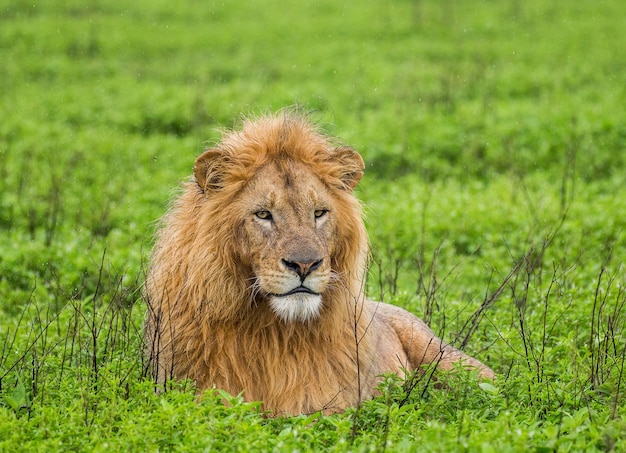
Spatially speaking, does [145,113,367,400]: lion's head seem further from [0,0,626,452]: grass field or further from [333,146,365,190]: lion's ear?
[0,0,626,452]: grass field

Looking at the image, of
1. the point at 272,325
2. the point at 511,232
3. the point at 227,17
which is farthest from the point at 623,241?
the point at 227,17

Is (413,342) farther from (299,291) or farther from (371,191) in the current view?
(371,191)

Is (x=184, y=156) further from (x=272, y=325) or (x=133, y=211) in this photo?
(x=272, y=325)

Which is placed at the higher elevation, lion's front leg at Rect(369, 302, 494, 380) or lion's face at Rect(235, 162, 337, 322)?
lion's face at Rect(235, 162, 337, 322)

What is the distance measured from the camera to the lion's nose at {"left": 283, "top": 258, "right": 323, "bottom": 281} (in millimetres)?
4239

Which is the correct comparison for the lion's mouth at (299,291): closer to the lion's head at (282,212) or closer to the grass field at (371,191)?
the lion's head at (282,212)

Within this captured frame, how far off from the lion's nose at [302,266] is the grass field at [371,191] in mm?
617

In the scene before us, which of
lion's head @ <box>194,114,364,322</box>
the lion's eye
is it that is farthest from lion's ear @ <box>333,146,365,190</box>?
the lion's eye

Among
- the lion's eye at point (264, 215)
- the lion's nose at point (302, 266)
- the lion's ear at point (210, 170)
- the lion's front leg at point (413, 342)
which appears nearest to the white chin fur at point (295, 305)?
the lion's nose at point (302, 266)

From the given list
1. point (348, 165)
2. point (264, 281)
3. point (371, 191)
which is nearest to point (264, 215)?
point (264, 281)

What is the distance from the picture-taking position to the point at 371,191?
→ 11.0 meters

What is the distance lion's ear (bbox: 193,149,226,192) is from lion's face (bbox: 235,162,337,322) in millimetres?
152

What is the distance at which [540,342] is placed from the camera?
5.80m

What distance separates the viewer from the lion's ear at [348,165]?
4.81 meters
